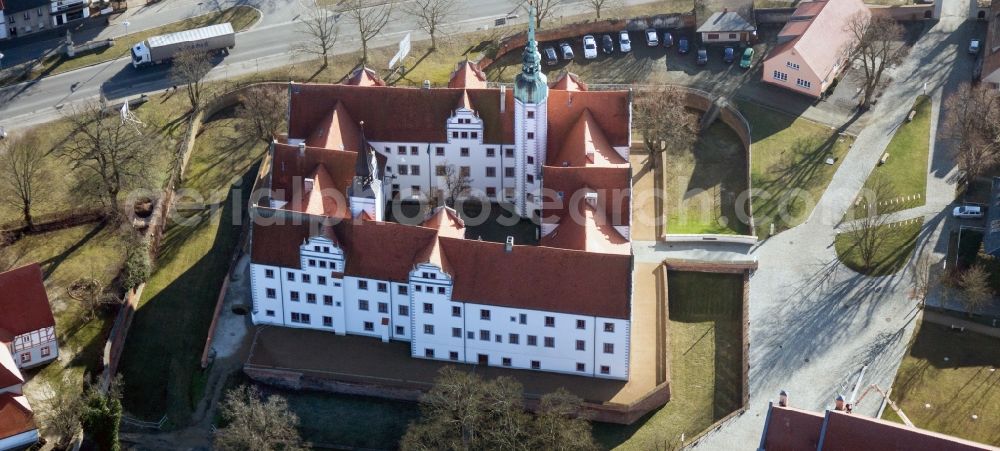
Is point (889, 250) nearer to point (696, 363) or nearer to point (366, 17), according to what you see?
point (696, 363)

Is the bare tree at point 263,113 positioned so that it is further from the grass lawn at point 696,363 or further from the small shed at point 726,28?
the small shed at point 726,28

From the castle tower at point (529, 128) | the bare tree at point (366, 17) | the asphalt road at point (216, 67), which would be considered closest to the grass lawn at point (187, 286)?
the asphalt road at point (216, 67)

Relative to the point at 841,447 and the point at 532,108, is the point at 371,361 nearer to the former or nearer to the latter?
the point at 532,108

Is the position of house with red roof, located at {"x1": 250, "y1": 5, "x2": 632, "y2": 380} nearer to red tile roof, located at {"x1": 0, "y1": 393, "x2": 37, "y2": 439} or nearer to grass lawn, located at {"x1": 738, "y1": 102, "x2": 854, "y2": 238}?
grass lawn, located at {"x1": 738, "y1": 102, "x2": 854, "y2": 238}

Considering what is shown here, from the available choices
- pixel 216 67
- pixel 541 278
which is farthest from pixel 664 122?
pixel 216 67

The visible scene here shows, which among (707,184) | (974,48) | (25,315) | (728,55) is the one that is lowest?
(25,315)

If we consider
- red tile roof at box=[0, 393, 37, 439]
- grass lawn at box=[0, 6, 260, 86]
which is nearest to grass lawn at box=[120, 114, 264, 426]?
red tile roof at box=[0, 393, 37, 439]
